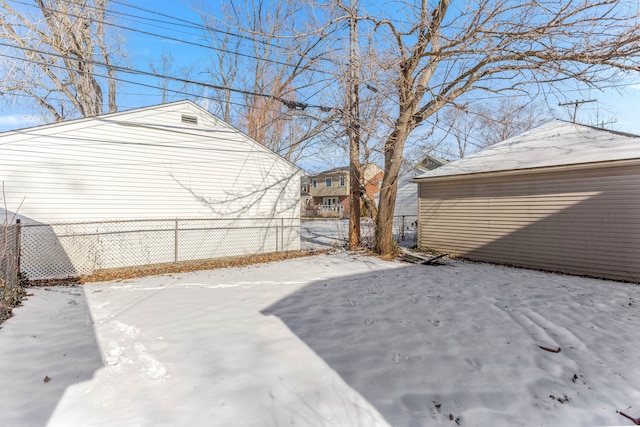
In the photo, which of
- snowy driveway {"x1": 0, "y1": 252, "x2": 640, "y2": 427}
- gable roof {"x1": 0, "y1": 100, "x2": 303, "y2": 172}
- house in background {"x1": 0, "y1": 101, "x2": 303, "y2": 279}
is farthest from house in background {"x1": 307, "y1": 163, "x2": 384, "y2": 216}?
snowy driveway {"x1": 0, "y1": 252, "x2": 640, "y2": 427}

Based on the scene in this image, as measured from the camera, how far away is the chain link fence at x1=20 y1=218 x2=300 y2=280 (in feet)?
23.0

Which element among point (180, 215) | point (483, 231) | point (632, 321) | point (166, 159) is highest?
point (166, 159)

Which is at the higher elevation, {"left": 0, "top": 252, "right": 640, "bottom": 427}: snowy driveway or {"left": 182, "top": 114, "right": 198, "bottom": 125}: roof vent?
{"left": 182, "top": 114, "right": 198, "bottom": 125}: roof vent

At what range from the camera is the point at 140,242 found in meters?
8.36

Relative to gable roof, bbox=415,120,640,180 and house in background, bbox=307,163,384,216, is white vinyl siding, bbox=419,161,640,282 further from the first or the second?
house in background, bbox=307,163,384,216

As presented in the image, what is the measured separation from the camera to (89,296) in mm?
5238

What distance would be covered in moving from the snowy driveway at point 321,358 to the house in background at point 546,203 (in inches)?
82.6

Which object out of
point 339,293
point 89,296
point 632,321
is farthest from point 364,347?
point 89,296

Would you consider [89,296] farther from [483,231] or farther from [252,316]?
[483,231]

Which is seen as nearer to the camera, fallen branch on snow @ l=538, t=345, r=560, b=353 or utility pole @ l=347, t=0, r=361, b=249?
fallen branch on snow @ l=538, t=345, r=560, b=353

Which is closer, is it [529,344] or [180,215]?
[529,344]

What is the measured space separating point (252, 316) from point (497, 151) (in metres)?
9.98

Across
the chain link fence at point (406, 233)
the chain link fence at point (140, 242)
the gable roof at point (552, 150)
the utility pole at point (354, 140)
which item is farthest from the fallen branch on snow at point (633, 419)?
the chain link fence at point (406, 233)

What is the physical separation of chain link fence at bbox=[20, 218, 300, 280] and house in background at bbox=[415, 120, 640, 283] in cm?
538
